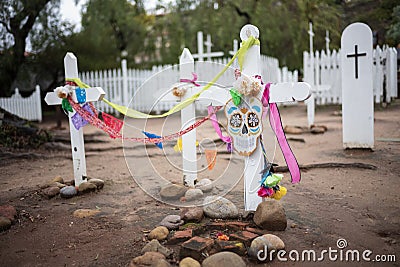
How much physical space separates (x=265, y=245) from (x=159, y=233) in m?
0.80

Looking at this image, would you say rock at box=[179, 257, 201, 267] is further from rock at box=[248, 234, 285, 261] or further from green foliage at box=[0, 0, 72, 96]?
green foliage at box=[0, 0, 72, 96]

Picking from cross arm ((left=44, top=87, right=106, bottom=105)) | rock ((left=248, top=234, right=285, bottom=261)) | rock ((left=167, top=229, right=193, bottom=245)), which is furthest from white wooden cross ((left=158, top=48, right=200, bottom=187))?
rock ((left=248, top=234, right=285, bottom=261))

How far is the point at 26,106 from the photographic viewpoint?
13086mm

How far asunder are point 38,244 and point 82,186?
1.30 m

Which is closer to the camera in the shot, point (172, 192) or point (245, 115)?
point (245, 115)

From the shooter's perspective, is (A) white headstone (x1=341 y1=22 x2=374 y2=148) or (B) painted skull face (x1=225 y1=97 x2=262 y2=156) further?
(A) white headstone (x1=341 y1=22 x2=374 y2=148)

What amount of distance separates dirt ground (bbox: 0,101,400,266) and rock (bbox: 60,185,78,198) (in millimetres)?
69

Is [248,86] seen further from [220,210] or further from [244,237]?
[244,237]

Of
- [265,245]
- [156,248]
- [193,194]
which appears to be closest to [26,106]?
[193,194]

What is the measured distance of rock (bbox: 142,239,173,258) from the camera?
235 cm

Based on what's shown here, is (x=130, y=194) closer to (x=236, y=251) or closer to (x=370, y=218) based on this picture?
(x=236, y=251)

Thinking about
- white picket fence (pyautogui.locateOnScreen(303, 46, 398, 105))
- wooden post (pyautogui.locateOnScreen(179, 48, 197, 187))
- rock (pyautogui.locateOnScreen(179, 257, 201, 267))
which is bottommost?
rock (pyautogui.locateOnScreen(179, 257, 201, 267))

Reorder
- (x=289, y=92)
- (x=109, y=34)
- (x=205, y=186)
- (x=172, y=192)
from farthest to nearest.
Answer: (x=109, y=34), (x=205, y=186), (x=172, y=192), (x=289, y=92)

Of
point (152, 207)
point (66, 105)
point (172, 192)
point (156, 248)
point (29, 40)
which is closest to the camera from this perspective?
point (156, 248)
